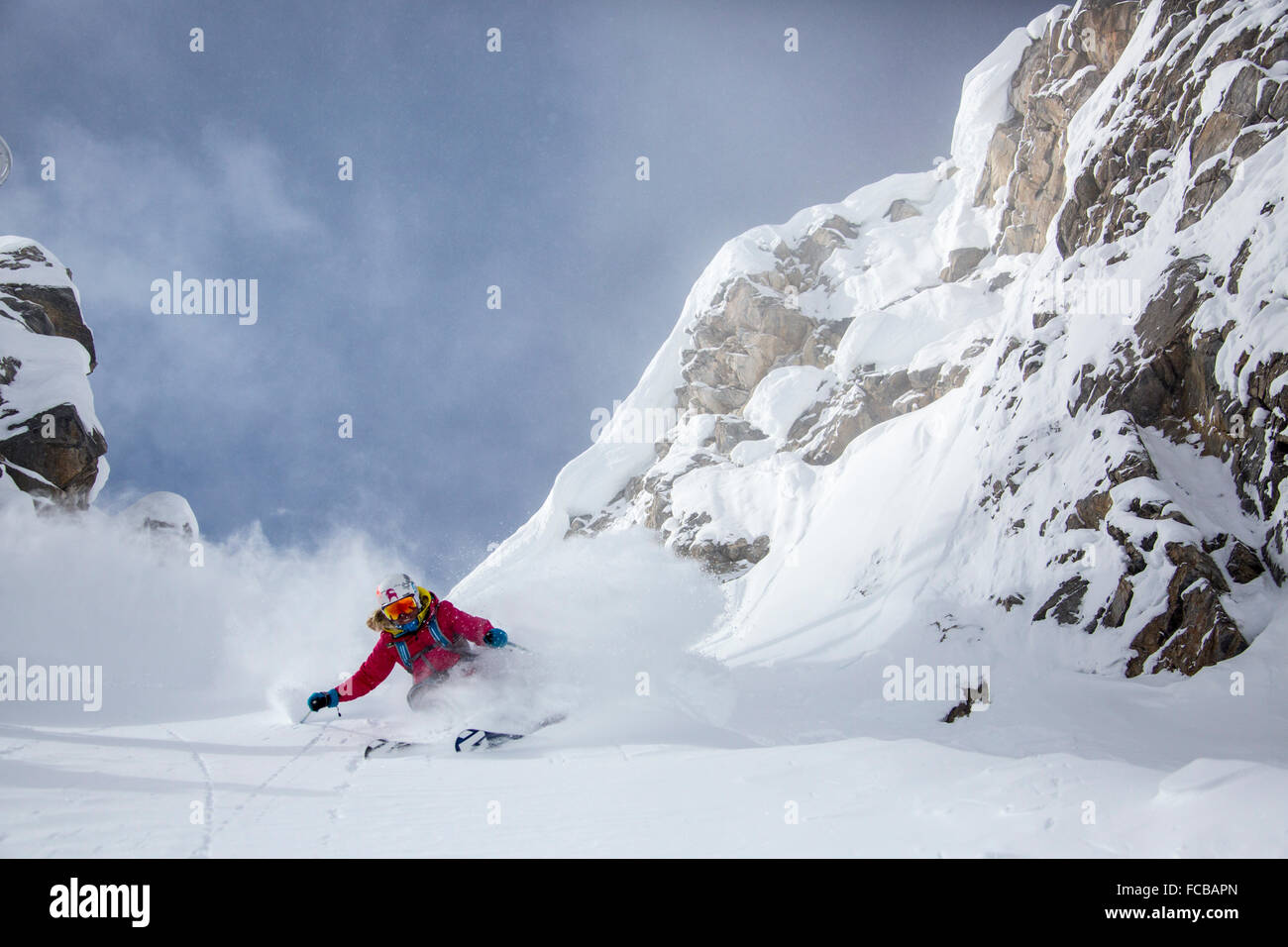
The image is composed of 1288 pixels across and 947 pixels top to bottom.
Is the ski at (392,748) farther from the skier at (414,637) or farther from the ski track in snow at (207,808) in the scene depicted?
the skier at (414,637)

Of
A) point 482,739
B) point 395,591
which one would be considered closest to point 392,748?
point 482,739

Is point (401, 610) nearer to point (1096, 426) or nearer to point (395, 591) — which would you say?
point (395, 591)

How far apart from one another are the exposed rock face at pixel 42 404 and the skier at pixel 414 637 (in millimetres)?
16408

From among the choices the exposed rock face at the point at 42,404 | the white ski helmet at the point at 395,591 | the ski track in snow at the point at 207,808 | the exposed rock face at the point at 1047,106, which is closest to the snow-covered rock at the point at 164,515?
the exposed rock face at the point at 42,404

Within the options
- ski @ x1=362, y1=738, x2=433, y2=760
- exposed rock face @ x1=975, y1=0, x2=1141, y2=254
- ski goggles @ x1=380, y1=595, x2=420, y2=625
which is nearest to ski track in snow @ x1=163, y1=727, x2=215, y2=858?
ski @ x1=362, y1=738, x2=433, y2=760

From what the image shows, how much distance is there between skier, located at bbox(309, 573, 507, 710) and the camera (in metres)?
7.05

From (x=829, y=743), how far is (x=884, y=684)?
5.42 metres

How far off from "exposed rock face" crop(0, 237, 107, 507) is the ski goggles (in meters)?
16.5

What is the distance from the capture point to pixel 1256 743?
5.84 meters

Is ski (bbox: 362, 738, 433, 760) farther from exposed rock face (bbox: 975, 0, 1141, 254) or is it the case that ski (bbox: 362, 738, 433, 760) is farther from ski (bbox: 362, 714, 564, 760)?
exposed rock face (bbox: 975, 0, 1141, 254)

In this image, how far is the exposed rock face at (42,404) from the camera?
18.3 metres
